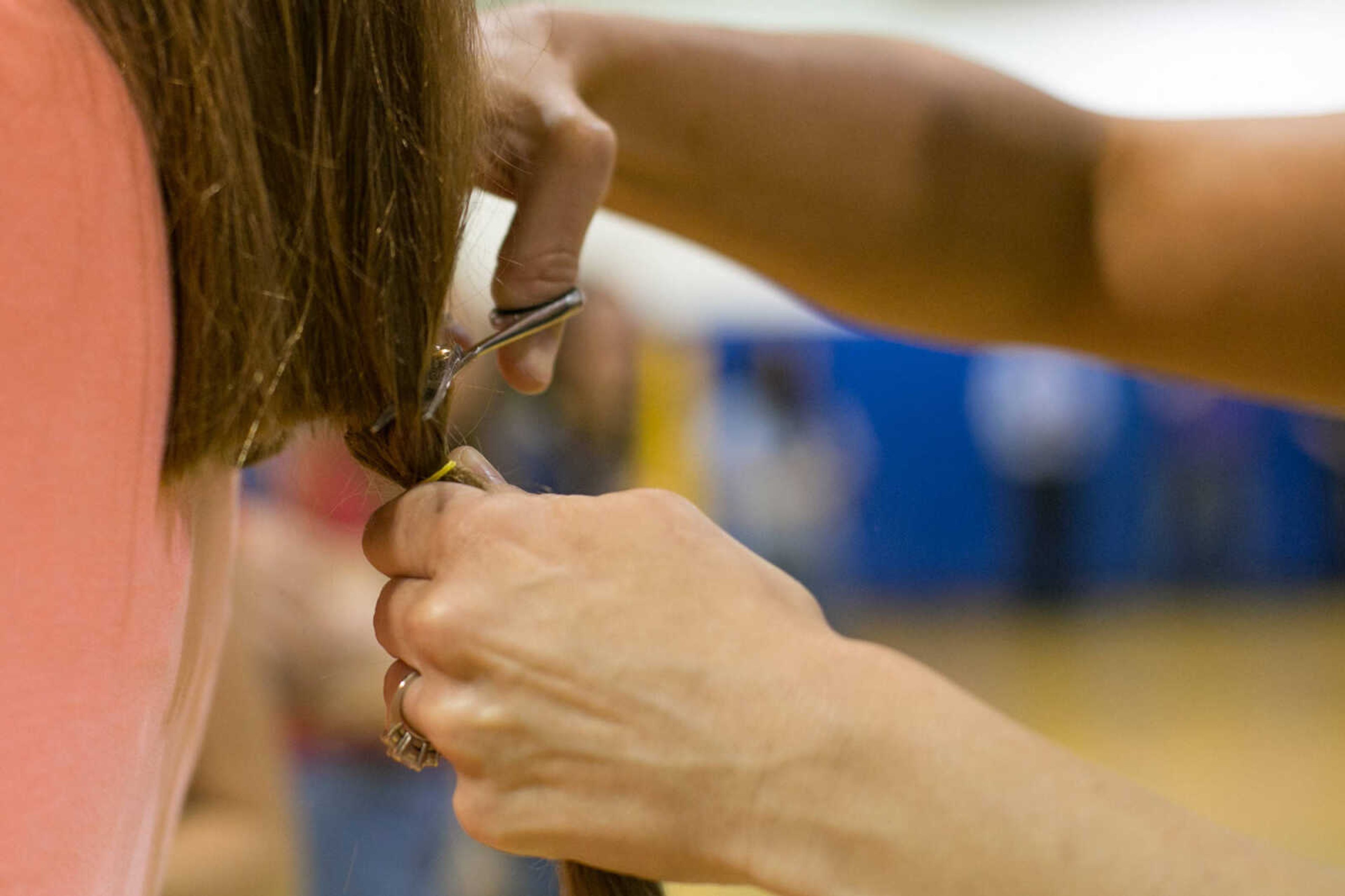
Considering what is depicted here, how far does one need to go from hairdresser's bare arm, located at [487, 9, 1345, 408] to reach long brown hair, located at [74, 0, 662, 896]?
324 mm

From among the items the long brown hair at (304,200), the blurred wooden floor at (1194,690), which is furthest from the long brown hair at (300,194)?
the blurred wooden floor at (1194,690)

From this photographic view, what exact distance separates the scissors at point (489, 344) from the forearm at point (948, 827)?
0.23m

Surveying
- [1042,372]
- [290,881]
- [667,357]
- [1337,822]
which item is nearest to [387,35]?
[290,881]

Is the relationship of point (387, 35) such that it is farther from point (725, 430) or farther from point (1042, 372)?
point (1042, 372)

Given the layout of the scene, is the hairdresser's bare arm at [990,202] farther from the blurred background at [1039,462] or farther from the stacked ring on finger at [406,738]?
the blurred background at [1039,462]

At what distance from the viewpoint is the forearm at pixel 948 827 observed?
550 millimetres

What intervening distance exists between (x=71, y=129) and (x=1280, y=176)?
854 millimetres

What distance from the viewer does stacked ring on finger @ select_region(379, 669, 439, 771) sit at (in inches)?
23.8

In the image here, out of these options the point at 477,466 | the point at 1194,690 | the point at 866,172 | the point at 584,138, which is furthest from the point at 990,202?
the point at 1194,690

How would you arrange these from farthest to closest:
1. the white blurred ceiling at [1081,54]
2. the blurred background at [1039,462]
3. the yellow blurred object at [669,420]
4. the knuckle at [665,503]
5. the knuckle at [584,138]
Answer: the white blurred ceiling at [1081,54] → the blurred background at [1039,462] → the yellow blurred object at [669,420] → the knuckle at [584,138] → the knuckle at [665,503]

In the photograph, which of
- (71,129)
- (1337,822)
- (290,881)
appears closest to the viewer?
(71,129)

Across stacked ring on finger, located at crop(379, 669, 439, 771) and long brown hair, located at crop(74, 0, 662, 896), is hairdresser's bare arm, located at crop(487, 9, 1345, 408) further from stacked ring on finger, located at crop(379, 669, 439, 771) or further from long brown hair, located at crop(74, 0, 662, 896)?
stacked ring on finger, located at crop(379, 669, 439, 771)

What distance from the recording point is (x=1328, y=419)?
538 centimetres

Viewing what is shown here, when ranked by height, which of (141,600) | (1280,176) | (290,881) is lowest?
(290,881)
